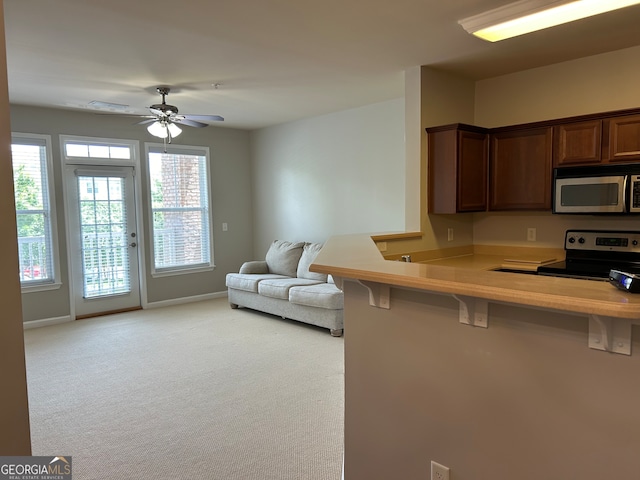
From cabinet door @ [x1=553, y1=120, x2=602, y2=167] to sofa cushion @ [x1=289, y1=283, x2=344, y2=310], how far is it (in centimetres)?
241

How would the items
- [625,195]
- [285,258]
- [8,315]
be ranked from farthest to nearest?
[285,258]
[625,195]
[8,315]

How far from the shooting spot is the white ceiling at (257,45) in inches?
102

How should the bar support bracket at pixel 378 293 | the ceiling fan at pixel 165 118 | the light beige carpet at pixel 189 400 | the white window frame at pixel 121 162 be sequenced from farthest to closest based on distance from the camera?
the white window frame at pixel 121 162 → the ceiling fan at pixel 165 118 → the light beige carpet at pixel 189 400 → the bar support bracket at pixel 378 293

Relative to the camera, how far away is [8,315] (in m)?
1.09

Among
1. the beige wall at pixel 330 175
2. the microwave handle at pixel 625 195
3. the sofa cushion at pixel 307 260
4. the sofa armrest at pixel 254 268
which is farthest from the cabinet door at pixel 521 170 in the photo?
the sofa armrest at pixel 254 268

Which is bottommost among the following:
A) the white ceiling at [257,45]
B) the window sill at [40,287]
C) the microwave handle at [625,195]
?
the window sill at [40,287]

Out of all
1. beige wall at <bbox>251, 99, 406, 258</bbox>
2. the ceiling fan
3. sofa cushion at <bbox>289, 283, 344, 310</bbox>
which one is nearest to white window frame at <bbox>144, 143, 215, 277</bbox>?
beige wall at <bbox>251, 99, 406, 258</bbox>

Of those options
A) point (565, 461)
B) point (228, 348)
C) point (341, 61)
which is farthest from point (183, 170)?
point (565, 461)

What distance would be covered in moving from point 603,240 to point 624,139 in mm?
750

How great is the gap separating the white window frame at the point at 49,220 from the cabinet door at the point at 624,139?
19.2 ft

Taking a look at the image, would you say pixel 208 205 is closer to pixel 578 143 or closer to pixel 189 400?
pixel 189 400

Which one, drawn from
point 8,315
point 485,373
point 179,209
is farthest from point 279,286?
point 8,315

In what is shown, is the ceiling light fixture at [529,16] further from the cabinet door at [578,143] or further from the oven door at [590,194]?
the oven door at [590,194]
